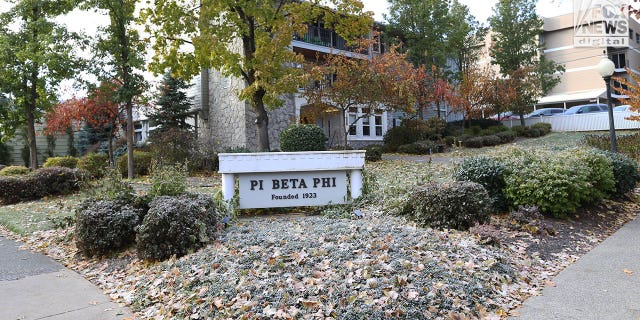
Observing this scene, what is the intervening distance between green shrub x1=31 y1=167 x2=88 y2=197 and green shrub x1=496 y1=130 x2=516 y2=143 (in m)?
21.0

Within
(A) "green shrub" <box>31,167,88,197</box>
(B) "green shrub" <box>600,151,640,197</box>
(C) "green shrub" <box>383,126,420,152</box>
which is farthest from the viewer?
(C) "green shrub" <box>383,126,420,152</box>

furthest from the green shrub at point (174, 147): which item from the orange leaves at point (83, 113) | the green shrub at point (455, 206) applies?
the green shrub at point (455, 206)

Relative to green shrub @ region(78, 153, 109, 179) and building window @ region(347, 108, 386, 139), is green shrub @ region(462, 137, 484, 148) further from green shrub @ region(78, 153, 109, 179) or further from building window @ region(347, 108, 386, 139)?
green shrub @ region(78, 153, 109, 179)

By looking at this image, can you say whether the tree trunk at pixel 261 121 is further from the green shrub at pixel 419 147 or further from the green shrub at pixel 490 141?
the green shrub at pixel 490 141

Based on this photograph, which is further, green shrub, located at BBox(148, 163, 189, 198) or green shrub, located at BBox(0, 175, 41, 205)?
green shrub, located at BBox(0, 175, 41, 205)

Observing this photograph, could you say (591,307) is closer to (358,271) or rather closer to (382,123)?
(358,271)

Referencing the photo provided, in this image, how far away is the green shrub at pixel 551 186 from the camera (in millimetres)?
7129

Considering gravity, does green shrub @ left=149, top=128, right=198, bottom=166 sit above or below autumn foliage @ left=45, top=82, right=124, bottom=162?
below

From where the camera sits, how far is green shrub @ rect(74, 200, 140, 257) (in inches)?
244

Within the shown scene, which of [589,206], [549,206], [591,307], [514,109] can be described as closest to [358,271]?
[591,307]

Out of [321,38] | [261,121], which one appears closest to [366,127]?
[321,38]

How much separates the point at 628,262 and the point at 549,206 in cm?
179

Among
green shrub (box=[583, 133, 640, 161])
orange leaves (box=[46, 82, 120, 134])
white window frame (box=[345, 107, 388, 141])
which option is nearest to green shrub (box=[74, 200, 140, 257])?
green shrub (box=[583, 133, 640, 161])

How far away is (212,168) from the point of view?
1662 cm
